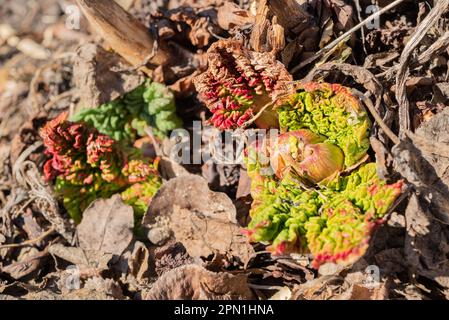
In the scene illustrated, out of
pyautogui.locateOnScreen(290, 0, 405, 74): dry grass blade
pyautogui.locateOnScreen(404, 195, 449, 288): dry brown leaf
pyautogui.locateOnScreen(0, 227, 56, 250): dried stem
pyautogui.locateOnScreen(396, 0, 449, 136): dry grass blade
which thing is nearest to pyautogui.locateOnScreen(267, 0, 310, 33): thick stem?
pyautogui.locateOnScreen(290, 0, 405, 74): dry grass blade

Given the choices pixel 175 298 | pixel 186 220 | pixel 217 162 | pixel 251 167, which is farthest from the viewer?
pixel 217 162

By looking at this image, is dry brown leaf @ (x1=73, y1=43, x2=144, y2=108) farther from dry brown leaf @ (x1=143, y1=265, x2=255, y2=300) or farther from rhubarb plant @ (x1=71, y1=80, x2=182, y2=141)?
dry brown leaf @ (x1=143, y1=265, x2=255, y2=300)

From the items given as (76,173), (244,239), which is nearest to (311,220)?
(244,239)

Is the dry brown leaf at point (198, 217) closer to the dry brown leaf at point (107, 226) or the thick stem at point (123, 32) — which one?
the dry brown leaf at point (107, 226)

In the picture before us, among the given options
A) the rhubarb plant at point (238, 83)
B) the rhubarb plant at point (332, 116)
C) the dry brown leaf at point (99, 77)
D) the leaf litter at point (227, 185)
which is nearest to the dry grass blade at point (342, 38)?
the leaf litter at point (227, 185)

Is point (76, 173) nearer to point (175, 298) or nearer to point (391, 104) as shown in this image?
point (175, 298)
